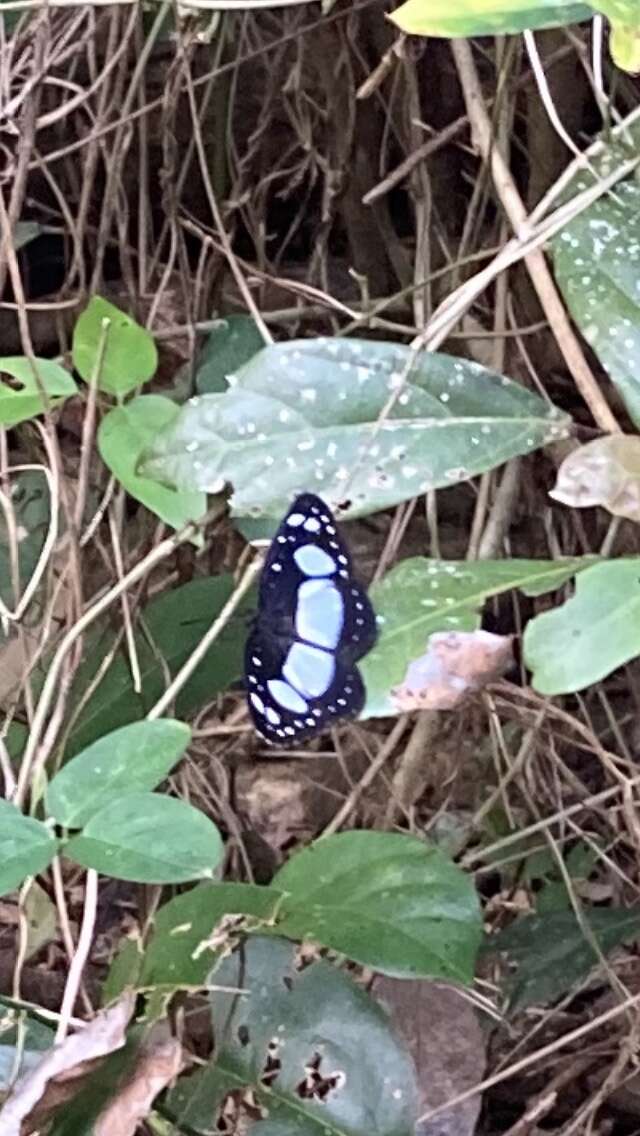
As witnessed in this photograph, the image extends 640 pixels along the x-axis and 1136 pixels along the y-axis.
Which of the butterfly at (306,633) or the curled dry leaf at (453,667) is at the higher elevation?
the curled dry leaf at (453,667)

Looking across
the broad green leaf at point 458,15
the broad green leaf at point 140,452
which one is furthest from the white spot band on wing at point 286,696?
the broad green leaf at point 458,15

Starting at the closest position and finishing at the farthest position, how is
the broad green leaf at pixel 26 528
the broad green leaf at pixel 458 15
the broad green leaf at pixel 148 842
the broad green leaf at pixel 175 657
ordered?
1. the broad green leaf at pixel 458 15
2. the broad green leaf at pixel 148 842
3. the broad green leaf at pixel 175 657
4. the broad green leaf at pixel 26 528

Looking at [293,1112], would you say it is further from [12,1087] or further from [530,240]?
[530,240]

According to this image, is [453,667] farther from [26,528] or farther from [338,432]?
[26,528]

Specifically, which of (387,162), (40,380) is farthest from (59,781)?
(387,162)

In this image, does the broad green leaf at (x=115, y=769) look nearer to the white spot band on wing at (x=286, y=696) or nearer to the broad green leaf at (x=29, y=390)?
the white spot band on wing at (x=286, y=696)

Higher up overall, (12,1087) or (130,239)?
(130,239)
